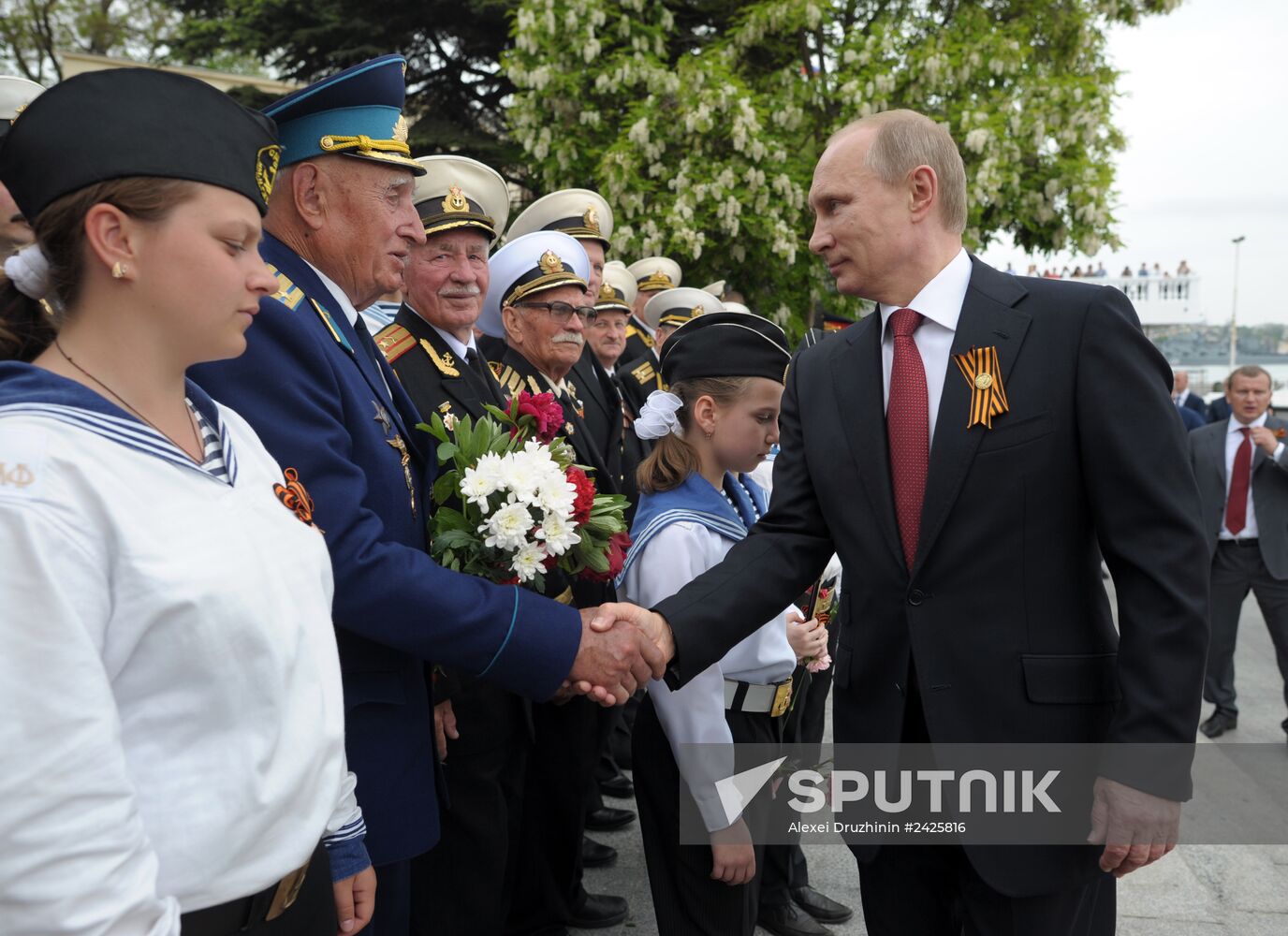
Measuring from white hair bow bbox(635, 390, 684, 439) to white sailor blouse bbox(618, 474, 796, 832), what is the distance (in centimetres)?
19

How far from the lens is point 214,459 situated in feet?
5.48

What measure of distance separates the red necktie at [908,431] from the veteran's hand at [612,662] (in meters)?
0.66

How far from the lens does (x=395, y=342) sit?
3613 mm

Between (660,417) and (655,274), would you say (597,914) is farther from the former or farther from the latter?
(655,274)

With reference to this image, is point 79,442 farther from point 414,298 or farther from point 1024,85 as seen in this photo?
point 1024,85

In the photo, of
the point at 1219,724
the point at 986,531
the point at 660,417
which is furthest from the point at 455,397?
the point at 1219,724

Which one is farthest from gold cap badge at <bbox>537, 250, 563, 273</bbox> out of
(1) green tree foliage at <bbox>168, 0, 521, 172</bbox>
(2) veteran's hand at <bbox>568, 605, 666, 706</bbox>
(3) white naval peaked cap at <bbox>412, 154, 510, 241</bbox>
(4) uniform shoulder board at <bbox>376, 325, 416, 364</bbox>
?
(1) green tree foliage at <bbox>168, 0, 521, 172</bbox>

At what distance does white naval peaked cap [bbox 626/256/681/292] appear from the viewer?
385 inches

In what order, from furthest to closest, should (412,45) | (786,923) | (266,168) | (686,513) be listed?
(412,45), (786,923), (686,513), (266,168)

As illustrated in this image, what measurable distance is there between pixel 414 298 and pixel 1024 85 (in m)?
11.6

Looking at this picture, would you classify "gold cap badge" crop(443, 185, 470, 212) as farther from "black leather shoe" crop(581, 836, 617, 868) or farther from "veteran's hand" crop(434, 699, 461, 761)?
"black leather shoe" crop(581, 836, 617, 868)

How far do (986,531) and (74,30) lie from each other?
84.0 ft

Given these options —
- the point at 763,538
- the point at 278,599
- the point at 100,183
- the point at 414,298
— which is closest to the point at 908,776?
the point at 763,538

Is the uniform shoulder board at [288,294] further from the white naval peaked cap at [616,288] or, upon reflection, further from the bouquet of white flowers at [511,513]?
the white naval peaked cap at [616,288]
